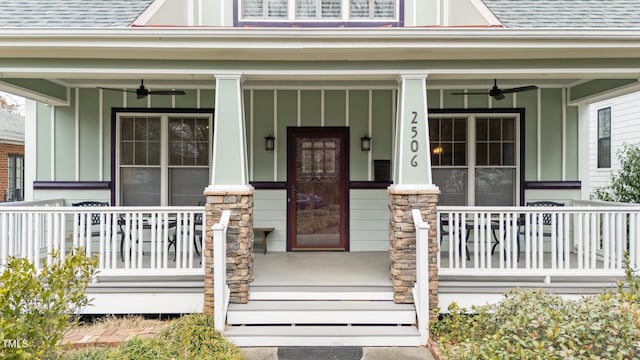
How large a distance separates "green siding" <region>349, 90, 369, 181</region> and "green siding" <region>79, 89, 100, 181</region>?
14.0 feet

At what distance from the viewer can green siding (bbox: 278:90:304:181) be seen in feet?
22.4

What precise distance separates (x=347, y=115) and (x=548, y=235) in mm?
3784

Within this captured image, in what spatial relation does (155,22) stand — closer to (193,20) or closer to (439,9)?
(193,20)

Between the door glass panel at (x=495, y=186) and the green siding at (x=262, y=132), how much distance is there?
3.43 metres

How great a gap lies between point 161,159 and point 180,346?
12.1ft

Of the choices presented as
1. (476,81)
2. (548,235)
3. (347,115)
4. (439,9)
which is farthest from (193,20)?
(548,235)

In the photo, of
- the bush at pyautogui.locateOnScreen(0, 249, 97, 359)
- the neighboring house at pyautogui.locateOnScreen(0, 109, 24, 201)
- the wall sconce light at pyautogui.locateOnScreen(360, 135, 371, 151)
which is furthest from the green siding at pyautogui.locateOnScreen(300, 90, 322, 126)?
the neighboring house at pyautogui.locateOnScreen(0, 109, 24, 201)

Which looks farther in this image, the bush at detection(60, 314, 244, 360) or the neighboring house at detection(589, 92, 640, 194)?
the neighboring house at detection(589, 92, 640, 194)

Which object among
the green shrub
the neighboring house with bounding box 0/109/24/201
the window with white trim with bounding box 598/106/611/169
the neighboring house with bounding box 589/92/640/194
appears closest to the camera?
the green shrub

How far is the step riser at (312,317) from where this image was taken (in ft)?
14.7

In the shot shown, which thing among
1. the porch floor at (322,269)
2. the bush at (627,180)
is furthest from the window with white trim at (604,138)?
the porch floor at (322,269)

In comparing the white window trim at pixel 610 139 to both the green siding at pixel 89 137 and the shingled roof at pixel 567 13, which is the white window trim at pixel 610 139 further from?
the green siding at pixel 89 137

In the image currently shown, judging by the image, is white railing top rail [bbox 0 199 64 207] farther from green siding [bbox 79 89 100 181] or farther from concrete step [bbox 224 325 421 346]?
concrete step [bbox 224 325 421 346]

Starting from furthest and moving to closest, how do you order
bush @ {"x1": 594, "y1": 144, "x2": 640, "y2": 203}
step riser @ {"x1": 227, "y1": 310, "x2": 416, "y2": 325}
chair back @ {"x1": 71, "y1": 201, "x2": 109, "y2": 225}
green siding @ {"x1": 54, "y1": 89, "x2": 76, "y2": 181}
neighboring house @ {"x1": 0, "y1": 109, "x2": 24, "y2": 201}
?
neighboring house @ {"x1": 0, "y1": 109, "x2": 24, "y2": 201}, bush @ {"x1": 594, "y1": 144, "x2": 640, "y2": 203}, green siding @ {"x1": 54, "y1": 89, "x2": 76, "y2": 181}, chair back @ {"x1": 71, "y1": 201, "x2": 109, "y2": 225}, step riser @ {"x1": 227, "y1": 310, "x2": 416, "y2": 325}
